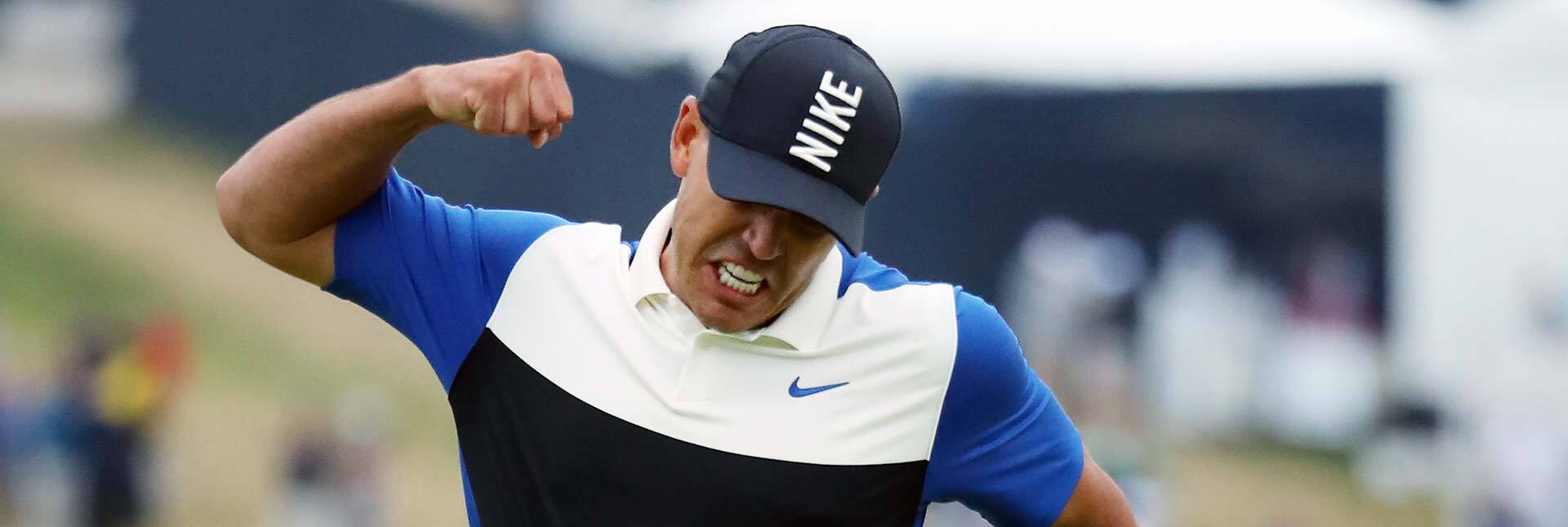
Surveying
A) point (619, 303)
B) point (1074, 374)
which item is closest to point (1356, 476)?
point (1074, 374)

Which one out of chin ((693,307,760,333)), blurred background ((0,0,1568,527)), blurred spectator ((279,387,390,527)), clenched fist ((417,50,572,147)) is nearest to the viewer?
clenched fist ((417,50,572,147))

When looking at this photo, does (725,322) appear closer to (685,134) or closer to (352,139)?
(685,134)

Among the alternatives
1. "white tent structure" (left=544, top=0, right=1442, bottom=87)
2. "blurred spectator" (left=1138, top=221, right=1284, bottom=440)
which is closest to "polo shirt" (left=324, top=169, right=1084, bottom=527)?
"white tent structure" (left=544, top=0, right=1442, bottom=87)

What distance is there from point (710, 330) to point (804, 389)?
0.14 meters

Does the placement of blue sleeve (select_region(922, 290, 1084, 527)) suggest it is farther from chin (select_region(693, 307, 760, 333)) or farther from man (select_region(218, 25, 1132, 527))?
chin (select_region(693, 307, 760, 333))

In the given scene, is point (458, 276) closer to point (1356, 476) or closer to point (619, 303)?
point (619, 303)

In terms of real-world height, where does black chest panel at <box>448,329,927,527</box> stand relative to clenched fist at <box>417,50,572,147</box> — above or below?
below

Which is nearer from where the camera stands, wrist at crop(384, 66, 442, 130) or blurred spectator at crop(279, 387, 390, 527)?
wrist at crop(384, 66, 442, 130)

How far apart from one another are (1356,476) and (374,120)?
23.5 feet

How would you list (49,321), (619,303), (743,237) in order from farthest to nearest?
(49,321)
(619,303)
(743,237)

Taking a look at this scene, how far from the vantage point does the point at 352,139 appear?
6.43ft

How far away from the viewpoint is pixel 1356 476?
8.23 meters

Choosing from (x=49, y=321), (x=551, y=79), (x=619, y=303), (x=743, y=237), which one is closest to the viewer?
(x=551, y=79)

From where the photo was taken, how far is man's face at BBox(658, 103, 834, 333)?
196 cm
